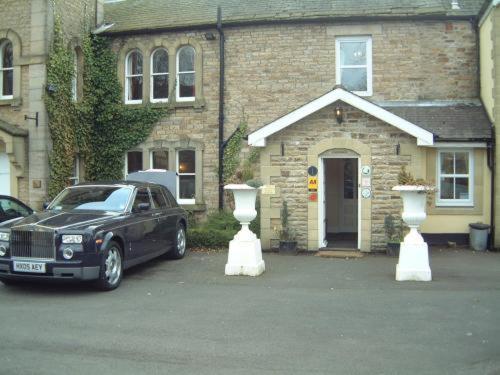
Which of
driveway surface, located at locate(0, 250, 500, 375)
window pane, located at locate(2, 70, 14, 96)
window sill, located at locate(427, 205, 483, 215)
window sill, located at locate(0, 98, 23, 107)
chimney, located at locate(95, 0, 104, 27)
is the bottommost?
driveway surface, located at locate(0, 250, 500, 375)

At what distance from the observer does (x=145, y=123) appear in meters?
16.5

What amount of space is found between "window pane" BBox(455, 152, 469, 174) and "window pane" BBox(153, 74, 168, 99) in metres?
8.76

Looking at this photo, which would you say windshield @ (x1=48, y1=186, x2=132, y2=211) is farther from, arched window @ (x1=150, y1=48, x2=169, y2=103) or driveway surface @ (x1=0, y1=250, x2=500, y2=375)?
arched window @ (x1=150, y1=48, x2=169, y2=103)

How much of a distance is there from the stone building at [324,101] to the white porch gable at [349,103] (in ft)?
0.08

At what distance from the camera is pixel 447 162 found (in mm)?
14406

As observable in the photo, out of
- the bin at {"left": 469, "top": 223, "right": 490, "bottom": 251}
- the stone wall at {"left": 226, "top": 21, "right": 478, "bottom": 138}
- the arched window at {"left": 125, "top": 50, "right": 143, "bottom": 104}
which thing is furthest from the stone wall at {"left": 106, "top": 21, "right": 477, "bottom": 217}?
the bin at {"left": 469, "top": 223, "right": 490, "bottom": 251}

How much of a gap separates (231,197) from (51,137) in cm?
536

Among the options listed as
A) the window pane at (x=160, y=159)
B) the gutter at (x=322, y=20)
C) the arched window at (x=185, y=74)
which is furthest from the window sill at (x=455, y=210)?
the window pane at (x=160, y=159)

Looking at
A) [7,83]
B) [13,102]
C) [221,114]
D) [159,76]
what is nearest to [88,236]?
[221,114]

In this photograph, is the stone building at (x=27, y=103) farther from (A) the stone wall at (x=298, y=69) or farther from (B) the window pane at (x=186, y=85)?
(B) the window pane at (x=186, y=85)

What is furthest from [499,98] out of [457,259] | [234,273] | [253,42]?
[234,273]

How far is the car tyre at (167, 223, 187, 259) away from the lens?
12.0 meters

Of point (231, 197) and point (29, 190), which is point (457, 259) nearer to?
point (231, 197)

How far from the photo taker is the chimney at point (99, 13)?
17203 mm
